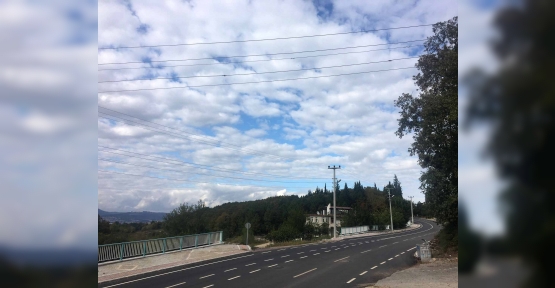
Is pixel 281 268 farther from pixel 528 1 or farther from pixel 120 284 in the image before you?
pixel 528 1

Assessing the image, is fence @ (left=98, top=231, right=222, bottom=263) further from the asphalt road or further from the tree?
the tree

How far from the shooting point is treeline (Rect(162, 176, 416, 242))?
43.8 meters

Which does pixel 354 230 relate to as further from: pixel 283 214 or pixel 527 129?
pixel 527 129

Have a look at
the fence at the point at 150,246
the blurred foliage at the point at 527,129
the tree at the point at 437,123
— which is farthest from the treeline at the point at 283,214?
the blurred foliage at the point at 527,129

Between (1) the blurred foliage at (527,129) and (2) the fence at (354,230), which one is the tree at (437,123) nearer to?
(1) the blurred foliage at (527,129)

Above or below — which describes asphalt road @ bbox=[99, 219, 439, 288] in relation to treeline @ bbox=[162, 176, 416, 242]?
above

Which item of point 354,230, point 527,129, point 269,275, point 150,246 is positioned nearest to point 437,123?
point 269,275

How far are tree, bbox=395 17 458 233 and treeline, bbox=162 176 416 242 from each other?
20.6 metres

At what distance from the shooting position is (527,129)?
2.24m

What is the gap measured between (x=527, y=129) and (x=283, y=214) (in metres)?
56.0

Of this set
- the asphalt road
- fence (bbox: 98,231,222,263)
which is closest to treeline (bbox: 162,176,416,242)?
fence (bbox: 98,231,222,263)

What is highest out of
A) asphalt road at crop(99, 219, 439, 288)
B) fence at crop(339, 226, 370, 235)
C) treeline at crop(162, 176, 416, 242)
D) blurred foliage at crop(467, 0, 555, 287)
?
blurred foliage at crop(467, 0, 555, 287)

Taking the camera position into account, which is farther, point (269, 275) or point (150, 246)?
point (150, 246)

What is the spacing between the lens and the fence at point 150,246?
61.9 ft
